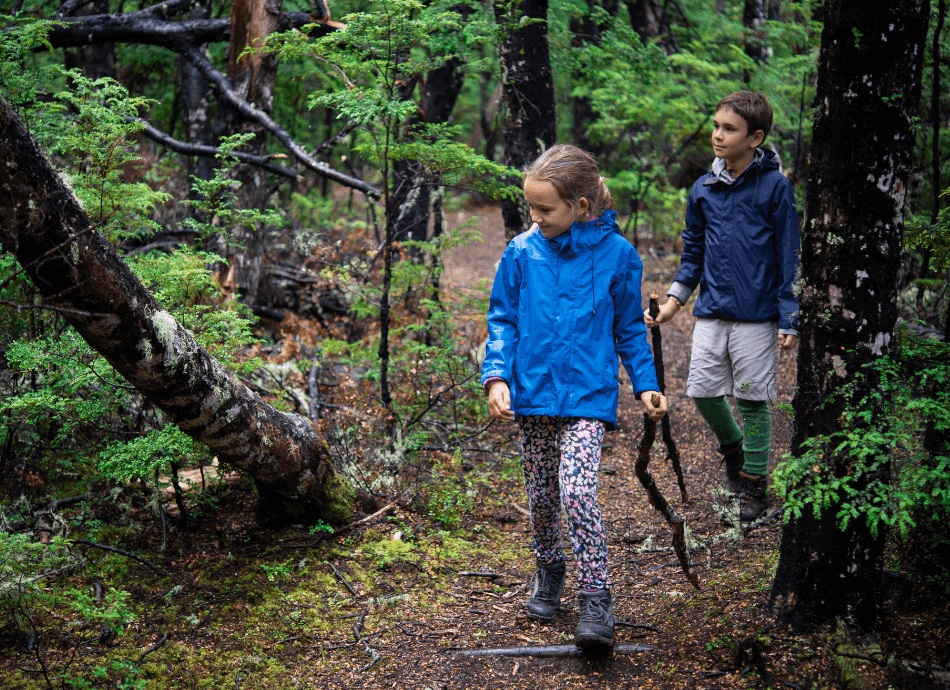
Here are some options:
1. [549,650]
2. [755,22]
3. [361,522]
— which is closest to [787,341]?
[549,650]

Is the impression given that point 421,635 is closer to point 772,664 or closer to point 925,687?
point 772,664

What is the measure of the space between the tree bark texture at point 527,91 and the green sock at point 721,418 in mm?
2826

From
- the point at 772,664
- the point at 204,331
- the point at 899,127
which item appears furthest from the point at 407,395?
the point at 899,127

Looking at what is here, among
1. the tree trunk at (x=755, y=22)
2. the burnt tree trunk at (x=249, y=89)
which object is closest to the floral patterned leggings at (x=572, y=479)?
the burnt tree trunk at (x=249, y=89)

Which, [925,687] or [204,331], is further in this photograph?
[204,331]

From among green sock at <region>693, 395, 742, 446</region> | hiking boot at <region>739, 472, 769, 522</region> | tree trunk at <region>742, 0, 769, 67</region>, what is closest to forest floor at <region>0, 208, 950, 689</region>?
hiking boot at <region>739, 472, 769, 522</region>

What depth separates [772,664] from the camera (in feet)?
9.93

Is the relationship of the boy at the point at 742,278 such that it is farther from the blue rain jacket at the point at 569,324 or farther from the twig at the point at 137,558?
the twig at the point at 137,558

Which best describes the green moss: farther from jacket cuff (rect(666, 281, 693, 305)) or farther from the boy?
jacket cuff (rect(666, 281, 693, 305))

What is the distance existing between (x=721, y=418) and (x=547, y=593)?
68.9 inches

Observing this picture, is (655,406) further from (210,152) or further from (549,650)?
(210,152)

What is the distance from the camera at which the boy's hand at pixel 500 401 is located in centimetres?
332

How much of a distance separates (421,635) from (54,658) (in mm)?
1635

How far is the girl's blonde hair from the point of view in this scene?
3477mm
